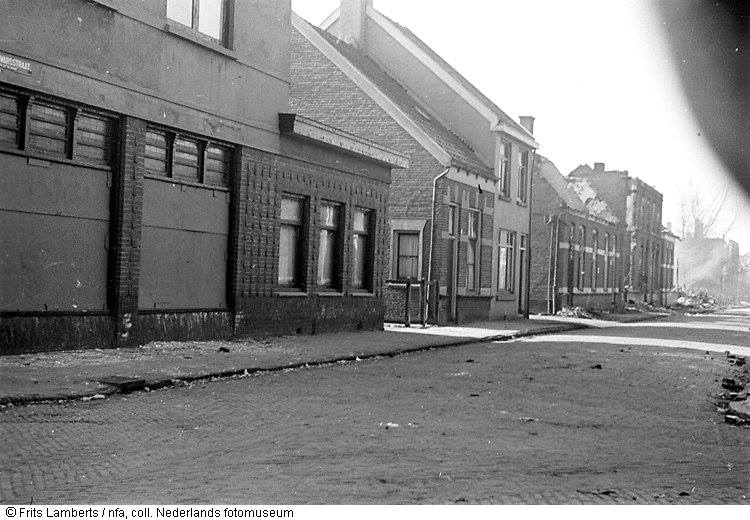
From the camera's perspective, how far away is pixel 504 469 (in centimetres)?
620

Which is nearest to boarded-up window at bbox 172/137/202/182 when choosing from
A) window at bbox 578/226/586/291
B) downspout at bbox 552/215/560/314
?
downspout at bbox 552/215/560/314

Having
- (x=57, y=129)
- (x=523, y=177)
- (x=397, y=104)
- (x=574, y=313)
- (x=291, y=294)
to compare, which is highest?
(x=397, y=104)

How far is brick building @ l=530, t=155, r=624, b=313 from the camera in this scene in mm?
39719

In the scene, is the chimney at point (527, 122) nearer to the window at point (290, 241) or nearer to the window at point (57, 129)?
the window at point (290, 241)

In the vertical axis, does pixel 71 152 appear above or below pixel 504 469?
above

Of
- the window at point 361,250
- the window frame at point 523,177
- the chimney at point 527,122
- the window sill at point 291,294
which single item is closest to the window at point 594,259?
the chimney at point 527,122

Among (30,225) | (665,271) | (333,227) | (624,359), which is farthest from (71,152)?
(665,271)

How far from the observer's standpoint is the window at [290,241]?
18312 mm

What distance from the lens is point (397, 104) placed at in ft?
87.4

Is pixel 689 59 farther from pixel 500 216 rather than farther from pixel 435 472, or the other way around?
pixel 500 216

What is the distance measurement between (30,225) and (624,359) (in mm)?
9969

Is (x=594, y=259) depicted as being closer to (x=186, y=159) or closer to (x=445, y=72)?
(x=445, y=72)

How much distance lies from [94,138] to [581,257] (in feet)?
111

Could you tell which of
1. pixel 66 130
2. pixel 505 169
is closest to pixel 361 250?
pixel 66 130
